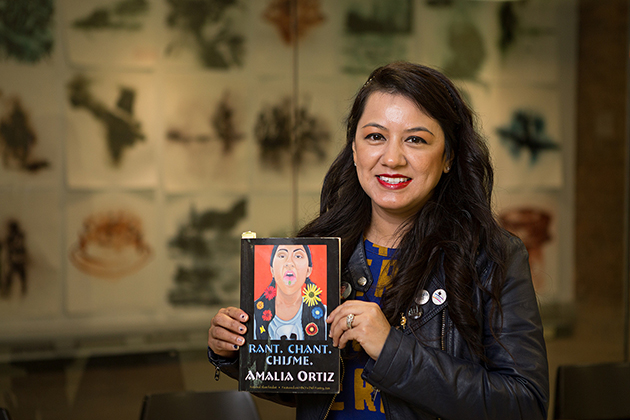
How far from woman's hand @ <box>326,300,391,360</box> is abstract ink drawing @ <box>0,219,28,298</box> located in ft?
9.21

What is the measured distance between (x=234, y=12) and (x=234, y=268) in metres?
1.68

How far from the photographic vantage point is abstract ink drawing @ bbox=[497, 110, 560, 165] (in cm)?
436

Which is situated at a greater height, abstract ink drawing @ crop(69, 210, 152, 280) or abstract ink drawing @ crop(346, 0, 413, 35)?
abstract ink drawing @ crop(346, 0, 413, 35)

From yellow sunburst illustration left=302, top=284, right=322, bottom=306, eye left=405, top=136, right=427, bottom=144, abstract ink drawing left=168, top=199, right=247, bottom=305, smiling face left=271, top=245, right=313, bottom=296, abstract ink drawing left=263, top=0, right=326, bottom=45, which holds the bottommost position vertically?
abstract ink drawing left=168, top=199, right=247, bottom=305

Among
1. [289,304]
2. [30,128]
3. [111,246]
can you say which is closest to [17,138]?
[30,128]

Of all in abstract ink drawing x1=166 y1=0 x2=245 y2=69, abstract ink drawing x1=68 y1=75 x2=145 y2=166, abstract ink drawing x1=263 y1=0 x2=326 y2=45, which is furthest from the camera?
abstract ink drawing x1=263 y1=0 x2=326 y2=45

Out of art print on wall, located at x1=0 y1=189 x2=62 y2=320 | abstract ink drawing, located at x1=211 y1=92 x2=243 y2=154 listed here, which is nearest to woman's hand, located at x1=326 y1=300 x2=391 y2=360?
abstract ink drawing, located at x1=211 y1=92 x2=243 y2=154

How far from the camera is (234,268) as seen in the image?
3965 mm

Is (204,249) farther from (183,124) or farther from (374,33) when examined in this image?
(374,33)

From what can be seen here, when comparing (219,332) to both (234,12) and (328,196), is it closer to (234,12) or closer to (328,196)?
(328,196)

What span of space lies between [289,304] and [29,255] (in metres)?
2.70

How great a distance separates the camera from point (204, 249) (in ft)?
12.8

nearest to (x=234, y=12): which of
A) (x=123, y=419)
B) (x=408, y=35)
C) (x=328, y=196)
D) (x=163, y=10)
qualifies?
(x=163, y=10)

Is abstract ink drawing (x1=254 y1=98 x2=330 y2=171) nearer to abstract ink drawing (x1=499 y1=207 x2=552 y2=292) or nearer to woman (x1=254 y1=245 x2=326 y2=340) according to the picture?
abstract ink drawing (x1=499 y1=207 x2=552 y2=292)
